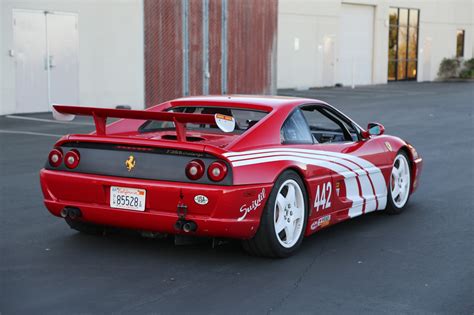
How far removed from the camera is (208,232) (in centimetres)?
543

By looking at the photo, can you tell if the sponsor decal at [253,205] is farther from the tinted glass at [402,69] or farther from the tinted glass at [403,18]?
the tinted glass at [402,69]

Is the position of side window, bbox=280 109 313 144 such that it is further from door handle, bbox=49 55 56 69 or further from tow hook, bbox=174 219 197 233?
door handle, bbox=49 55 56 69

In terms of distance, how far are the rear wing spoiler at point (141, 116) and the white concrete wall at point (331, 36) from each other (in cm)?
2745

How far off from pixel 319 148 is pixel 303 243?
809mm

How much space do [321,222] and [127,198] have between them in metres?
1.71

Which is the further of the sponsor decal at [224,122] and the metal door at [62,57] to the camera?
the metal door at [62,57]

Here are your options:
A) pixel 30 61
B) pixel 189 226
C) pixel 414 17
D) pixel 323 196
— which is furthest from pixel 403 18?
pixel 189 226

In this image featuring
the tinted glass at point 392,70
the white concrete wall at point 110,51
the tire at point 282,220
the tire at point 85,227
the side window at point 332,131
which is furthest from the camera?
the tinted glass at point 392,70

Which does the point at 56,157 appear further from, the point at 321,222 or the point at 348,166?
the point at 348,166

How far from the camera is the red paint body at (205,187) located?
538 cm

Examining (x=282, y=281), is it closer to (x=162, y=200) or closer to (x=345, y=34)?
(x=162, y=200)

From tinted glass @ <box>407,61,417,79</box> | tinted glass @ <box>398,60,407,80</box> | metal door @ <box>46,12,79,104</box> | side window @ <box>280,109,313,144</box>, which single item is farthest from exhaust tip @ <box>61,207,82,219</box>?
tinted glass @ <box>407,61,417,79</box>

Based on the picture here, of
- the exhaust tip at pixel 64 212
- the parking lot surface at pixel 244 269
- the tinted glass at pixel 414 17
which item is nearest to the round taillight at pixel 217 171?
the parking lot surface at pixel 244 269

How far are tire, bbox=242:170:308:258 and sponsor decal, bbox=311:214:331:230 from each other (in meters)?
0.18
